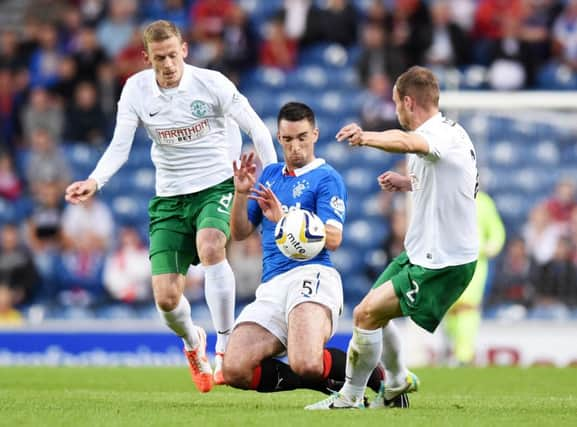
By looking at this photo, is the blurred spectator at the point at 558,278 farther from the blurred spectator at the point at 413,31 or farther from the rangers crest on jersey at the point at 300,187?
the rangers crest on jersey at the point at 300,187

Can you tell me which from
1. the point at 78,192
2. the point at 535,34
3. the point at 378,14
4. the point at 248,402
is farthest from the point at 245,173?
the point at 535,34

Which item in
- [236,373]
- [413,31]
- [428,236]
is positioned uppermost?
[413,31]

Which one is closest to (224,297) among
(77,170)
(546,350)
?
(546,350)

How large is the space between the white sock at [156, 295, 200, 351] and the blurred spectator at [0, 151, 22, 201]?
9.73m

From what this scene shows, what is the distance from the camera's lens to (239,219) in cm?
935

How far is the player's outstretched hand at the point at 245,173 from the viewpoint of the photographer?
8.97 meters

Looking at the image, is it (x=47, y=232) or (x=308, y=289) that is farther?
(x=47, y=232)

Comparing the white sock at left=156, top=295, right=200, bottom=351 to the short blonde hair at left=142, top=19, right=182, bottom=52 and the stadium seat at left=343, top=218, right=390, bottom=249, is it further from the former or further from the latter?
the stadium seat at left=343, top=218, right=390, bottom=249

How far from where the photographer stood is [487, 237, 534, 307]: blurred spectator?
1631 centimetres

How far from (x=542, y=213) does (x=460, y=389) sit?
5.68 m

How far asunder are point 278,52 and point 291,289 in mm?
12451

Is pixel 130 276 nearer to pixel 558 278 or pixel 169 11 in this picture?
pixel 558 278

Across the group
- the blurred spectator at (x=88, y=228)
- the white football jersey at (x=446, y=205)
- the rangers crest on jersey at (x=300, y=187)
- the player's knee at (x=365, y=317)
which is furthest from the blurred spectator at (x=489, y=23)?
the player's knee at (x=365, y=317)

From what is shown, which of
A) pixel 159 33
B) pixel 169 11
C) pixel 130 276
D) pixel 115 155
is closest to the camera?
pixel 159 33
